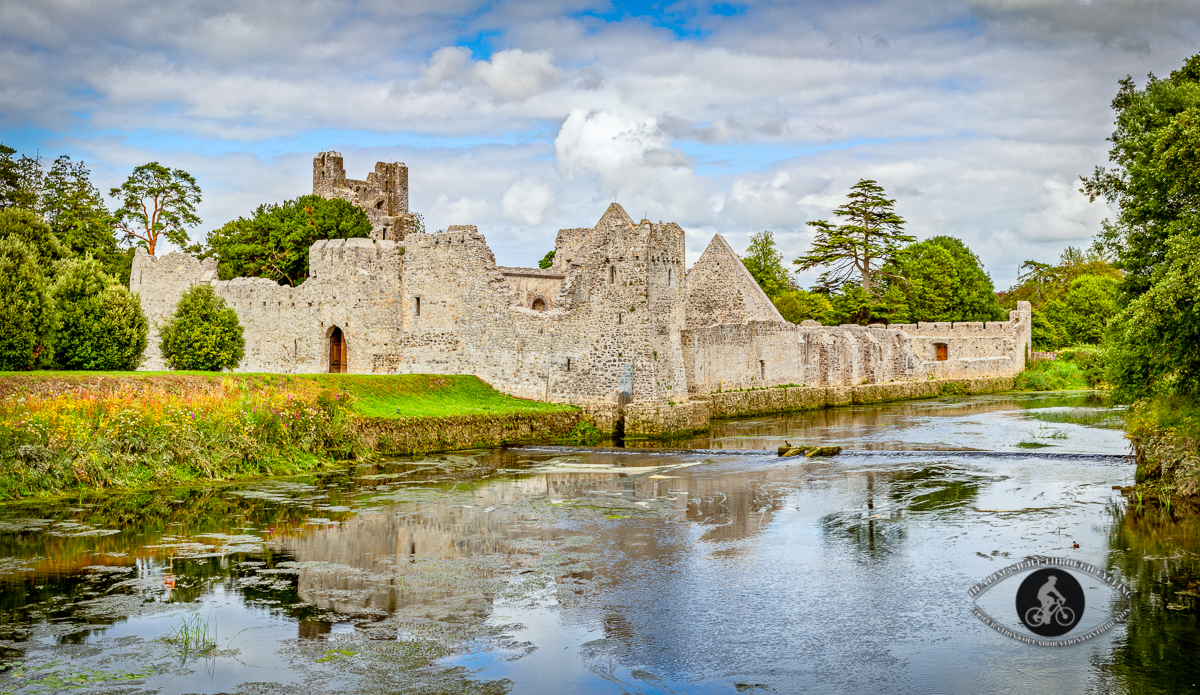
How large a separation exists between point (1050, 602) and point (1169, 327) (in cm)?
639

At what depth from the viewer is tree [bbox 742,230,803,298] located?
58.1m

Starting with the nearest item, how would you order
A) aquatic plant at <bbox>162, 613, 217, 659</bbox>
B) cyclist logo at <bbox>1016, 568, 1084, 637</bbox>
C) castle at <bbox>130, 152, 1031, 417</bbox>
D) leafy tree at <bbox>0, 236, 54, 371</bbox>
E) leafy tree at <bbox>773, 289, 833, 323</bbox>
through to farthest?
aquatic plant at <bbox>162, 613, 217, 659</bbox>
cyclist logo at <bbox>1016, 568, 1084, 637</bbox>
leafy tree at <bbox>0, 236, 54, 371</bbox>
castle at <bbox>130, 152, 1031, 417</bbox>
leafy tree at <bbox>773, 289, 833, 323</bbox>

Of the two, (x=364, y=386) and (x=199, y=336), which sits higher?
(x=199, y=336)

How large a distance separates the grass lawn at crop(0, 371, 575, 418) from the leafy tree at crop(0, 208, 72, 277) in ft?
10.6

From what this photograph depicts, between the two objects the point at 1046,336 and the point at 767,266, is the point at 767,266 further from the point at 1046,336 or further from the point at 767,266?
the point at 1046,336

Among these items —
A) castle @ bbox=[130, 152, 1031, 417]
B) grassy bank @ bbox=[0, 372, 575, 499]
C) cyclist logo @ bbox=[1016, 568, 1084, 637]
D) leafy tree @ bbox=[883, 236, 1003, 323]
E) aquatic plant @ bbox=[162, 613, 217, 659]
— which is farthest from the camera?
leafy tree @ bbox=[883, 236, 1003, 323]

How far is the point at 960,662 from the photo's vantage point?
7.18m

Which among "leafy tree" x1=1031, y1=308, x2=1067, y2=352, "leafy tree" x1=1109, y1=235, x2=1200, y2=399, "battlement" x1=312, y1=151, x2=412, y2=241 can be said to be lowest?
"leafy tree" x1=1109, y1=235, x2=1200, y2=399

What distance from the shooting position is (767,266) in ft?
196

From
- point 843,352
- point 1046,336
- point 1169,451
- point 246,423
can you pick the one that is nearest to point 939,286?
point 1046,336

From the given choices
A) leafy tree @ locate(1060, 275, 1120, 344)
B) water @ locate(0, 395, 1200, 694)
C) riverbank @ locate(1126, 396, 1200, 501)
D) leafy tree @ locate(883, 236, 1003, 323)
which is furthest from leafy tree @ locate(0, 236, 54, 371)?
leafy tree @ locate(1060, 275, 1120, 344)

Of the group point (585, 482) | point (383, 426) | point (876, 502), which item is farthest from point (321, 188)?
point (876, 502)

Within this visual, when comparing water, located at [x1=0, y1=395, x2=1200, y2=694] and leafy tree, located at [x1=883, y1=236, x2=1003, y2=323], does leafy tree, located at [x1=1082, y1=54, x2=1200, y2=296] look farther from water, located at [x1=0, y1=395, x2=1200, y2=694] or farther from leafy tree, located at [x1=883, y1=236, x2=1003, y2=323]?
leafy tree, located at [x1=883, y1=236, x2=1003, y2=323]

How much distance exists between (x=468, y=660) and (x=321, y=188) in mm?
43066
